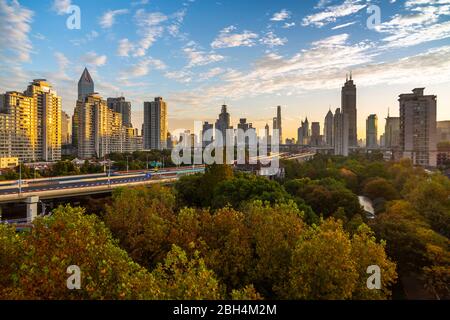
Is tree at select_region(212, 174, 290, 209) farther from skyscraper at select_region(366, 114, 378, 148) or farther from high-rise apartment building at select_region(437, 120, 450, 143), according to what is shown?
skyscraper at select_region(366, 114, 378, 148)

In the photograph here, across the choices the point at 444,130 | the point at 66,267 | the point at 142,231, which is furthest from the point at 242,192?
the point at 444,130

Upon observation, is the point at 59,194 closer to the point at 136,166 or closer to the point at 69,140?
the point at 136,166

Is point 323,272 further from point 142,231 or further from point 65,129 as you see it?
point 65,129

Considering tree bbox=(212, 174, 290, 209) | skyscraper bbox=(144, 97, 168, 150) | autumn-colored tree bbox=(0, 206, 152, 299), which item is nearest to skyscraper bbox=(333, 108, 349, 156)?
skyscraper bbox=(144, 97, 168, 150)
